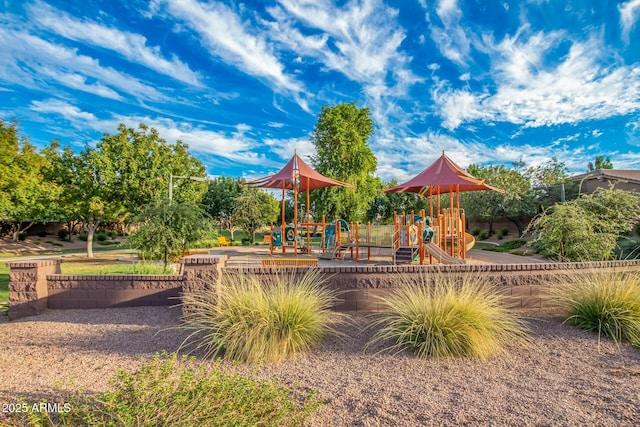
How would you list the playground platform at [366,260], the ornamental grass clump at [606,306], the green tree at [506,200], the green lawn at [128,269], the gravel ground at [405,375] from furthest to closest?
1. the green tree at [506,200]
2. the playground platform at [366,260]
3. the green lawn at [128,269]
4. the ornamental grass clump at [606,306]
5. the gravel ground at [405,375]

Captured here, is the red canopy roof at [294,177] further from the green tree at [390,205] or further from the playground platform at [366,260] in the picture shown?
the green tree at [390,205]

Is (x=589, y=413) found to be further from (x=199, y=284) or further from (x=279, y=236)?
(x=279, y=236)

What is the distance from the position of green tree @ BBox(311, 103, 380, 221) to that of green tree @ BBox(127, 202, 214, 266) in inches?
770

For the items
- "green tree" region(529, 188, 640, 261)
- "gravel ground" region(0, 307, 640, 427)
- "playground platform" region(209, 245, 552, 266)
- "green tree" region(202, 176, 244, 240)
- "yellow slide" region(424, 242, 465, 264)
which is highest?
"green tree" region(202, 176, 244, 240)

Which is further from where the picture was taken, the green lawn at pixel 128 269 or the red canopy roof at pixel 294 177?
the red canopy roof at pixel 294 177

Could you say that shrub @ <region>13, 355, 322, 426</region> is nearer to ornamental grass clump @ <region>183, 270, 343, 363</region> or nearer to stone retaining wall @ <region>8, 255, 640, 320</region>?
ornamental grass clump @ <region>183, 270, 343, 363</region>

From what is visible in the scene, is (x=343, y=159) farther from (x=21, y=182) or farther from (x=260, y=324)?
(x=260, y=324)

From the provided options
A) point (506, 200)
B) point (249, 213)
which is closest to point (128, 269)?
point (249, 213)

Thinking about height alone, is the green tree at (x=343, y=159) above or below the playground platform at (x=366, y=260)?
above

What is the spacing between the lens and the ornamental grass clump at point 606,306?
457 cm

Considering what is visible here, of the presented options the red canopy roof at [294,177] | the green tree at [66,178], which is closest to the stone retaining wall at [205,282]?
the red canopy roof at [294,177]

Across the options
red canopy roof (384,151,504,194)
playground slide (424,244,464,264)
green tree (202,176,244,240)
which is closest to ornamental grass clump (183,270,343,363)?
playground slide (424,244,464,264)

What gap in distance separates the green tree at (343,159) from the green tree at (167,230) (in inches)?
770

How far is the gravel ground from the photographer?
2.71 metres
